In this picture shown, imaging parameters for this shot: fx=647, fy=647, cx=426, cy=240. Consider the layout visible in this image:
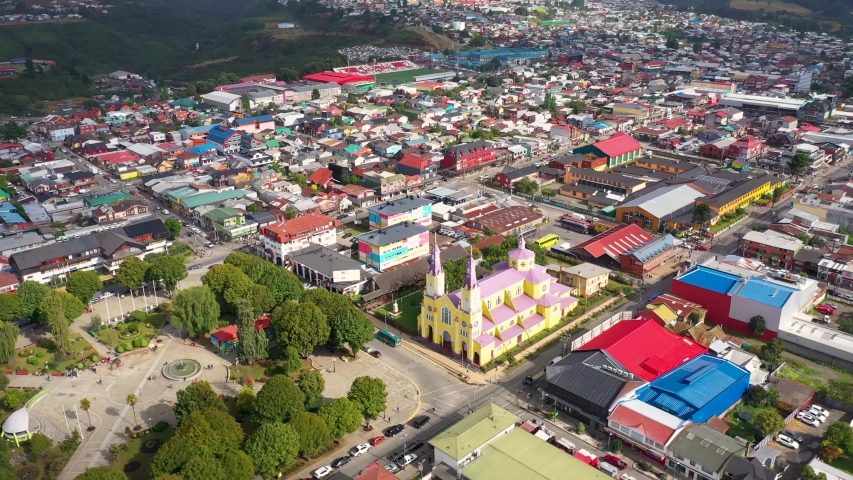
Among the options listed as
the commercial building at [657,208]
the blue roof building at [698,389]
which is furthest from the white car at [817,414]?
the commercial building at [657,208]

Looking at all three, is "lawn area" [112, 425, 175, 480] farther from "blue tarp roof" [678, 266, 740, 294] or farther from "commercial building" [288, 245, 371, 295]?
"blue tarp roof" [678, 266, 740, 294]

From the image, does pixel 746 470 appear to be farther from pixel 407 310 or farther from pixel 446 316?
pixel 407 310

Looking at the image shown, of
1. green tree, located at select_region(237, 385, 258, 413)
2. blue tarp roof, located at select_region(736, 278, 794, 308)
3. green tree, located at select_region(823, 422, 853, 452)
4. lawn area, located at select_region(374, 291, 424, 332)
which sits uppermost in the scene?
blue tarp roof, located at select_region(736, 278, 794, 308)

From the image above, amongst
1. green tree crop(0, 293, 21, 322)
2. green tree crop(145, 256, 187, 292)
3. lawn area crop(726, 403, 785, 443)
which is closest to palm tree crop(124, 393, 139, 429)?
green tree crop(0, 293, 21, 322)

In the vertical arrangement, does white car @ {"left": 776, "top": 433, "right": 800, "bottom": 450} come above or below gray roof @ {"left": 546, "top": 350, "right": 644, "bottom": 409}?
below

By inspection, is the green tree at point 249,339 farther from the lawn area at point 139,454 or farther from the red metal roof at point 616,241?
the red metal roof at point 616,241

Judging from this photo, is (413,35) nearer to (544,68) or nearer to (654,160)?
(544,68)
